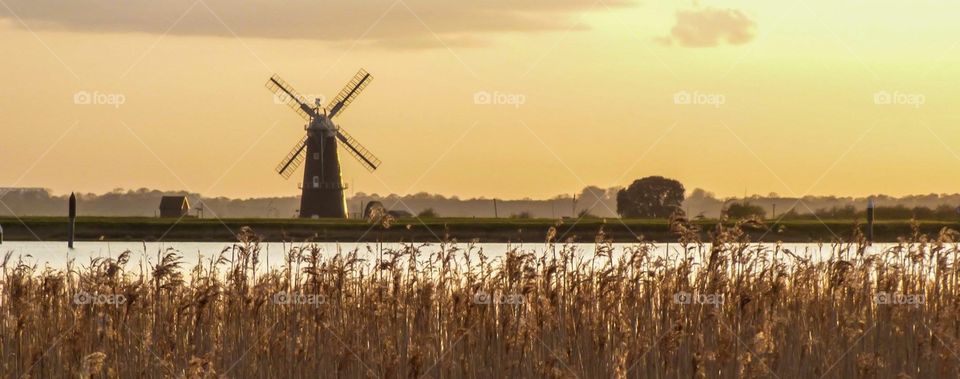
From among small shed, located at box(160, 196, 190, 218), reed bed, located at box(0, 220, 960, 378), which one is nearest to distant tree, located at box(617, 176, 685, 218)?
small shed, located at box(160, 196, 190, 218)

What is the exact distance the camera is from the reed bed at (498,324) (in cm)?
952

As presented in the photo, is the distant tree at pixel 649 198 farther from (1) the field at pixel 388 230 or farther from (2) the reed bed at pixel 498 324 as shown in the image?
(2) the reed bed at pixel 498 324

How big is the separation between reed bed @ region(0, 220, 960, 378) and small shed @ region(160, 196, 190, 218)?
77.4 meters

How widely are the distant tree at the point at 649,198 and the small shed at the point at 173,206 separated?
31739 mm

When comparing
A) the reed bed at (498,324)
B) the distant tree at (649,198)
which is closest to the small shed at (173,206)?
the distant tree at (649,198)

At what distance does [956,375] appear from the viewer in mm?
9586

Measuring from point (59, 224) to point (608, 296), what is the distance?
184 ft

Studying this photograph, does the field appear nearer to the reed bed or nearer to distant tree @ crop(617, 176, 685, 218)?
distant tree @ crop(617, 176, 685, 218)

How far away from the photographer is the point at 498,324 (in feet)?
34.2

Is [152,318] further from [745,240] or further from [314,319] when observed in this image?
[745,240]

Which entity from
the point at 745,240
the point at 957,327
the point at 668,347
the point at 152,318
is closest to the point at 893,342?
the point at 957,327

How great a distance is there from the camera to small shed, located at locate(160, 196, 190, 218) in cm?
8750

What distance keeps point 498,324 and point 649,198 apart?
294 feet

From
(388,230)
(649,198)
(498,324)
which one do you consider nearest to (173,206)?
(388,230)
